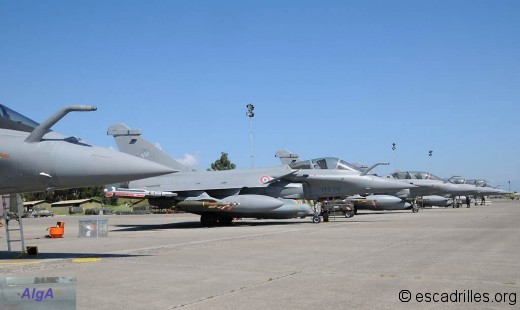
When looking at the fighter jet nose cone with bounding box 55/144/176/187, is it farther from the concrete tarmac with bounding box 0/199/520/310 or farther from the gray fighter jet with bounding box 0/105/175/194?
the concrete tarmac with bounding box 0/199/520/310

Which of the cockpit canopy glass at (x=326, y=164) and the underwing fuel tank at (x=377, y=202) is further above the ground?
the cockpit canopy glass at (x=326, y=164)

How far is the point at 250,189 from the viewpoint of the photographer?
2380 cm

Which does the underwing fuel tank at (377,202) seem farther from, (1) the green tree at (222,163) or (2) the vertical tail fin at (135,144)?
(1) the green tree at (222,163)

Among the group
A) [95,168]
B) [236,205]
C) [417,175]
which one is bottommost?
[236,205]

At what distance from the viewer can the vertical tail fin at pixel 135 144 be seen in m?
26.5

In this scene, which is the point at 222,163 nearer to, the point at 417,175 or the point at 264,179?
the point at 417,175

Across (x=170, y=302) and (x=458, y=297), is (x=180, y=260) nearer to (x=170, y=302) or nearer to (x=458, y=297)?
(x=170, y=302)

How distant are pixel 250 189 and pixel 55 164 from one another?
51.4ft

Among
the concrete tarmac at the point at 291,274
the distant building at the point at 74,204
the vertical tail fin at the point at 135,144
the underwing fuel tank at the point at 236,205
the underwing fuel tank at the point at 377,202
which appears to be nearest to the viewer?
the concrete tarmac at the point at 291,274

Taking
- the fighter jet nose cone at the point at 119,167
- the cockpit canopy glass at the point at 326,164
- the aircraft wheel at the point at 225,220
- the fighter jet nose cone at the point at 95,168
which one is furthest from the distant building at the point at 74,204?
the fighter jet nose cone at the point at 119,167

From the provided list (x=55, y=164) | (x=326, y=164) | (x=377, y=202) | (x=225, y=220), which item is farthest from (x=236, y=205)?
(x=377, y=202)

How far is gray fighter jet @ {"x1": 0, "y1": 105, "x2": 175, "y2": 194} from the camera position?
8.53m

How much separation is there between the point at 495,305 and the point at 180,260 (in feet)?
19.4

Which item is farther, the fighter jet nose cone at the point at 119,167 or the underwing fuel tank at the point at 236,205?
the underwing fuel tank at the point at 236,205
